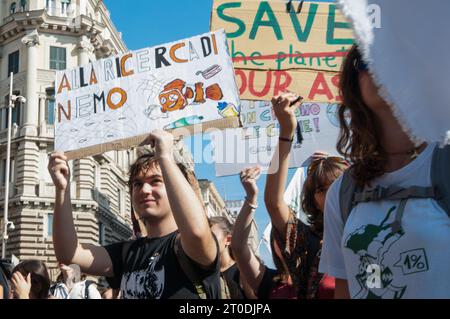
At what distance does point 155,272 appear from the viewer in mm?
2602

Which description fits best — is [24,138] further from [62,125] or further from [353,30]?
[353,30]

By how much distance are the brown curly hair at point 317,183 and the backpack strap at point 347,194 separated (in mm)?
955

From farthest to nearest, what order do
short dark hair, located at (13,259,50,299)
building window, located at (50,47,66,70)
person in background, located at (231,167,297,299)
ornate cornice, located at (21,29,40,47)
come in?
building window, located at (50,47,66,70) < ornate cornice, located at (21,29,40,47) < short dark hair, located at (13,259,50,299) < person in background, located at (231,167,297,299)

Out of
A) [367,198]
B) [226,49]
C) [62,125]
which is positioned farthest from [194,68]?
[367,198]

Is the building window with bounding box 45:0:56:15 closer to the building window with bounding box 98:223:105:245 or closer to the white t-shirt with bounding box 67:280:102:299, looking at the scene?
the building window with bounding box 98:223:105:245

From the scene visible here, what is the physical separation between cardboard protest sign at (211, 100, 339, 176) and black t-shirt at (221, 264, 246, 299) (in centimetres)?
66

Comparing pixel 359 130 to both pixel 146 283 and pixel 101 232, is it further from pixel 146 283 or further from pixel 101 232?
pixel 101 232

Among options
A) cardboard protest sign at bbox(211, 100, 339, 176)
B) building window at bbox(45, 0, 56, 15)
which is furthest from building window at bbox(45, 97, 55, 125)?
cardboard protest sign at bbox(211, 100, 339, 176)

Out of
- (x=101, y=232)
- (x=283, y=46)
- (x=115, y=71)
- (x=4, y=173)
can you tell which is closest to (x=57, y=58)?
(x=4, y=173)

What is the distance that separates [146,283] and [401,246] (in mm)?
1299

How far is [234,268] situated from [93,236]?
2734 cm

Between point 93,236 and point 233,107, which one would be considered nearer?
point 233,107

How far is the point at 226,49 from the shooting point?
3949 millimetres

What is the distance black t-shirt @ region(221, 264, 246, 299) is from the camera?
3637mm
